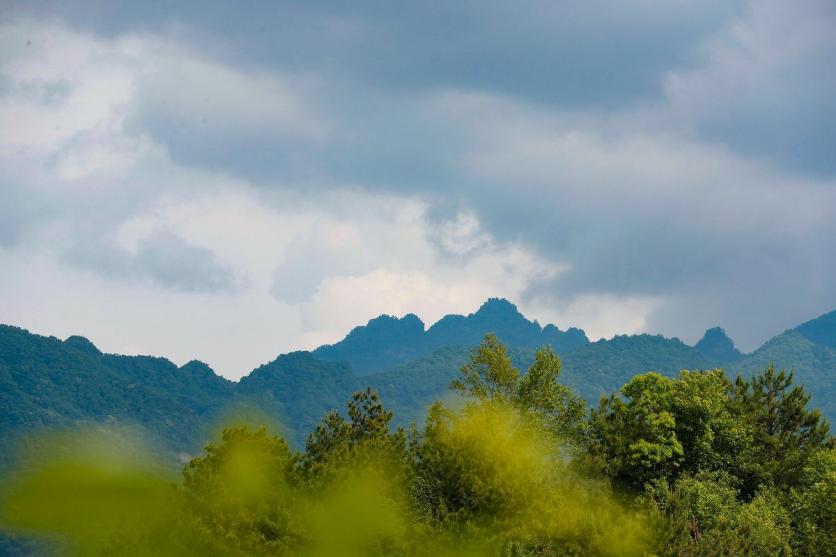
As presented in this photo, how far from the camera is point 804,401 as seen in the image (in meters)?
69.1

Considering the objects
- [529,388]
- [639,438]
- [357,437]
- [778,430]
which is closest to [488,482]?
[639,438]

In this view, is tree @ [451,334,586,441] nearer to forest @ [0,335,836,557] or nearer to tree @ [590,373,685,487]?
forest @ [0,335,836,557]

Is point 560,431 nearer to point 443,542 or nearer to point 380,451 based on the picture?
point 380,451

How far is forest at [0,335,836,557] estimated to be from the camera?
267 inches

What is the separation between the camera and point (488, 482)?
4228cm

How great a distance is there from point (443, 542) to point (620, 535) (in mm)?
11632

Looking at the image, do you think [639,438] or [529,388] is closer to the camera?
[639,438]

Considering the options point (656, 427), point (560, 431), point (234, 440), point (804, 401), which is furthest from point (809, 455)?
point (234, 440)

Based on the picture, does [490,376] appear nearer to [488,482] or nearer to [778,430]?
[488,482]

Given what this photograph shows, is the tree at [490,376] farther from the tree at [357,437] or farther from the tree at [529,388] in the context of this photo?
the tree at [357,437]

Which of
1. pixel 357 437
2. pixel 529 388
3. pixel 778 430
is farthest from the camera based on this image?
pixel 778 430

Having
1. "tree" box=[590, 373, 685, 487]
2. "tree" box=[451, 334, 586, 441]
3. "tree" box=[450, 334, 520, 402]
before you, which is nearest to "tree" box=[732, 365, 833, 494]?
"tree" box=[590, 373, 685, 487]

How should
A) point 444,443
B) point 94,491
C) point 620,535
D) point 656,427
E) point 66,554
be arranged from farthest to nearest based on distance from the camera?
point 656,427 < point 444,443 < point 620,535 < point 66,554 < point 94,491

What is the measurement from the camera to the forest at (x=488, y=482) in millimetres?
6770
